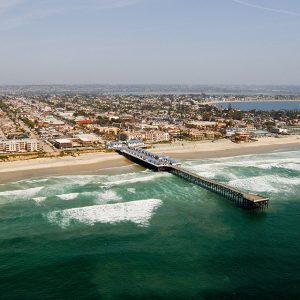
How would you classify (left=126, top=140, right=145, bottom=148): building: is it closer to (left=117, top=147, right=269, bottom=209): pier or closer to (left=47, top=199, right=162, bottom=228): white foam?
(left=117, top=147, right=269, bottom=209): pier

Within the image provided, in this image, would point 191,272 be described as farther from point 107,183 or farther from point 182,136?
point 182,136

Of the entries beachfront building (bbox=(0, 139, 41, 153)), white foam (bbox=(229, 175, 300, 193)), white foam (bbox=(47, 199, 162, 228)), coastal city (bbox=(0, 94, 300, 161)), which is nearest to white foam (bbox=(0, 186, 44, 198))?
white foam (bbox=(47, 199, 162, 228))

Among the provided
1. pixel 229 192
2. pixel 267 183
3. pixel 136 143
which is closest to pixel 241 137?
pixel 136 143

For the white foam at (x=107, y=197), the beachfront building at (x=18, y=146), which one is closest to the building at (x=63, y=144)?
the beachfront building at (x=18, y=146)

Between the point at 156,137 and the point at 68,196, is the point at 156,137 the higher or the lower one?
the higher one

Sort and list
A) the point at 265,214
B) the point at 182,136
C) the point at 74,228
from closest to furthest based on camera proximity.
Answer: the point at 74,228 → the point at 265,214 → the point at 182,136

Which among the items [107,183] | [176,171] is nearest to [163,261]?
[107,183]

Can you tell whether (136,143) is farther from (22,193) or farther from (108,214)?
(108,214)
